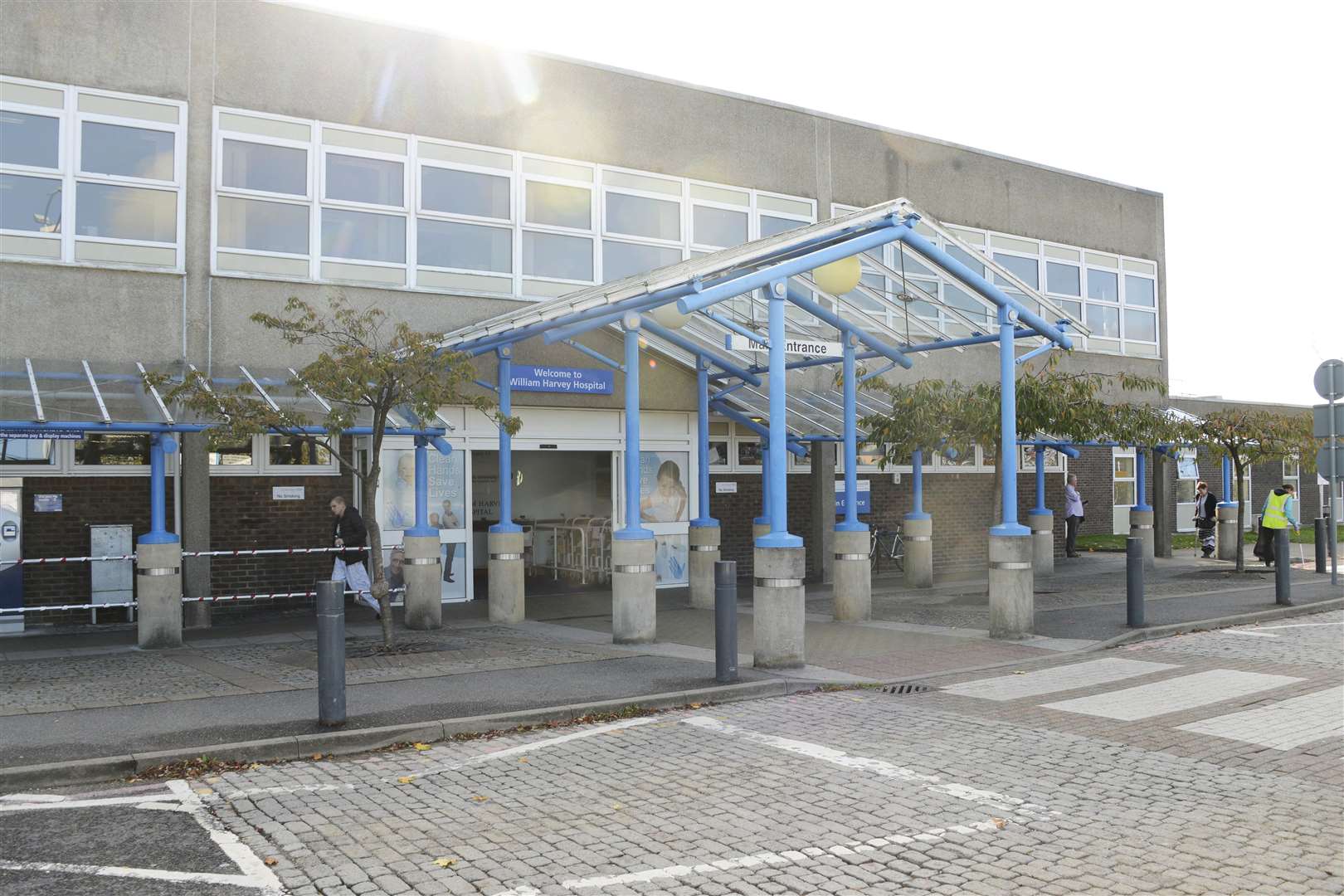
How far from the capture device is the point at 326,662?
8328 millimetres

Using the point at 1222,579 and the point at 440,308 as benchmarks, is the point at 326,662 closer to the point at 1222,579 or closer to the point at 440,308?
the point at 440,308

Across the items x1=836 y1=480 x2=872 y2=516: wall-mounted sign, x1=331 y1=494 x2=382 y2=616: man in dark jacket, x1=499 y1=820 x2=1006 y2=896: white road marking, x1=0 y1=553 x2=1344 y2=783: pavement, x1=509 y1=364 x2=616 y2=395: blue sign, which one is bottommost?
x1=499 y1=820 x2=1006 y2=896: white road marking

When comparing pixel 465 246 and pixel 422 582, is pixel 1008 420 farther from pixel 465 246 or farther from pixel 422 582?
pixel 465 246

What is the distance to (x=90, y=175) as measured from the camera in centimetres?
1411

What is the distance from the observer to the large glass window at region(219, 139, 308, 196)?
1500cm

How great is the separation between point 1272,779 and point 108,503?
1298 centimetres

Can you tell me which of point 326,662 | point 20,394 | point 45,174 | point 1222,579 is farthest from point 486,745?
point 1222,579

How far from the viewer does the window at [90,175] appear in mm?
13773

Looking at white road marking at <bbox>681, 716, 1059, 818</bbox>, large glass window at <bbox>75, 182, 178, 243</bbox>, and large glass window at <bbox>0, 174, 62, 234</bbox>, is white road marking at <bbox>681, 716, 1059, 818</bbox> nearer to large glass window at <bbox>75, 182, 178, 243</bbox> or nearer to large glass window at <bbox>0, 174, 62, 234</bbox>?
large glass window at <bbox>75, 182, 178, 243</bbox>

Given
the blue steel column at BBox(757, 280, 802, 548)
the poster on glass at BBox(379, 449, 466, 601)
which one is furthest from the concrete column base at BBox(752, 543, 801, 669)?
the poster on glass at BBox(379, 449, 466, 601)

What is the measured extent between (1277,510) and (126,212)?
19.4 m

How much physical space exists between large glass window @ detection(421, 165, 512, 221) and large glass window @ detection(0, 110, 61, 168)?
4540 mm

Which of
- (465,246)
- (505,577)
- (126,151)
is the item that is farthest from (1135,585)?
(126,151)

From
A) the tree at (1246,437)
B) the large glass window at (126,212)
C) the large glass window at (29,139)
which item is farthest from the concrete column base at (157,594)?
the tree at (1246,437)
